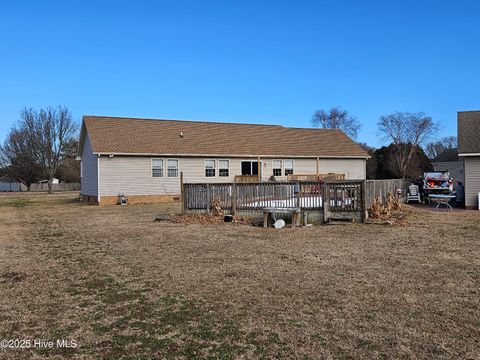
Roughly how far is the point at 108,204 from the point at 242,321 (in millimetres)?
21172

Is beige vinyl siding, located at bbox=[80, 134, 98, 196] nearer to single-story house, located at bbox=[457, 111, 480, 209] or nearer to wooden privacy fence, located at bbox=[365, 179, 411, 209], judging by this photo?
wooden privacy fence, located at bbox=[365, 179, 411, 209]

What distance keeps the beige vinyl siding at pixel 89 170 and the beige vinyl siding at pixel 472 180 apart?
19.5 m

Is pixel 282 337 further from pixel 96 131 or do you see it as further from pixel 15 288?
pixel 96 131

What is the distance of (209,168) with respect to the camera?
27828 millimetres

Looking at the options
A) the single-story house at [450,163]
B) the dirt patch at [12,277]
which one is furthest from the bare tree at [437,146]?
the dirt patch at [12,277]

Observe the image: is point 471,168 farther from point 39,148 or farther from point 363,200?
point 39,148

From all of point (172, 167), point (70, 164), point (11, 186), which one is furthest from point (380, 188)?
point (11, 186)

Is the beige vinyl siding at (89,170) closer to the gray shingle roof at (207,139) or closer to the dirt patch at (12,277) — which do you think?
the gray shingle roof at (207,139)

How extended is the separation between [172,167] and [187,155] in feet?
3.95

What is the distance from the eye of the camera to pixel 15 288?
6105 millimetres

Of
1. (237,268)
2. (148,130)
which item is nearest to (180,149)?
(148,130)

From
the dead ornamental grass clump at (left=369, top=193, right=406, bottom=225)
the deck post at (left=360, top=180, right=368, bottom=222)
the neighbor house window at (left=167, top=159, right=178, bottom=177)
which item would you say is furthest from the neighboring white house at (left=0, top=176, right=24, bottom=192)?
the deck post at (left=360, top=180, right=368, bottom=222)

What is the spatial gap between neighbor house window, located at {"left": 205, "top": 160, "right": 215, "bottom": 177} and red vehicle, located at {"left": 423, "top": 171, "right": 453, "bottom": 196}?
12775 mm

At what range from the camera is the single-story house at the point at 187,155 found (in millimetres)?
25047
